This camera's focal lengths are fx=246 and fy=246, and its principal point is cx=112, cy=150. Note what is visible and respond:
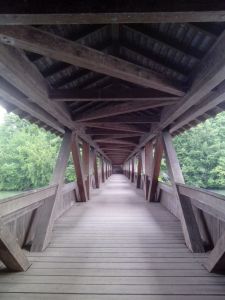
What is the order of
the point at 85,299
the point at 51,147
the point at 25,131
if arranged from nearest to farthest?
1. the point at 85,299
2. the point at 51,147
3. the point at 25,131

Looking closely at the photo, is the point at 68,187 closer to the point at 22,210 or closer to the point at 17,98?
the point at 22,210

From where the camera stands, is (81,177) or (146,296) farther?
(81,177)

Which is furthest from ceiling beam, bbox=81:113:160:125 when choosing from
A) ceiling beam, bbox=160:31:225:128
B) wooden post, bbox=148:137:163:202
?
ceiling beam, bbox=160:31:225:128

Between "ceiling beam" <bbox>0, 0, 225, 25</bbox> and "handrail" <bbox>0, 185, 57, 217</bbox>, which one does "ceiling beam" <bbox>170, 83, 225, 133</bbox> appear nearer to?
"ceiling beam" <bbox>0, 0, 225, 25</bbox>

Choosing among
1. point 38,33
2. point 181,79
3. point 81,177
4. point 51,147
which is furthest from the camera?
point 51,147

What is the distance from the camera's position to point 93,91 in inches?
147

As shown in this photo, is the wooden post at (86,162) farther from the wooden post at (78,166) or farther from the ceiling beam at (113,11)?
the ceiling beam at (113,11)

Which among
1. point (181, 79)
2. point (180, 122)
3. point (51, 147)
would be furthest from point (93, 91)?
point (51, 147)

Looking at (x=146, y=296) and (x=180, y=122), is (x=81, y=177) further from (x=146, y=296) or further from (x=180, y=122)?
(x=146, y=296)

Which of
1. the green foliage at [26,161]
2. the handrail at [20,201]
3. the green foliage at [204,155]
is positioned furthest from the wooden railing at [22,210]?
the green foliage at [204,155]

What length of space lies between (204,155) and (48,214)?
20.9 meters

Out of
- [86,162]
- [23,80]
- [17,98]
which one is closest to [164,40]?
[23,80]

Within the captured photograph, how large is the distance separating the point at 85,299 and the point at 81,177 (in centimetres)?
530

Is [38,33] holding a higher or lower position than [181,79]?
lower
